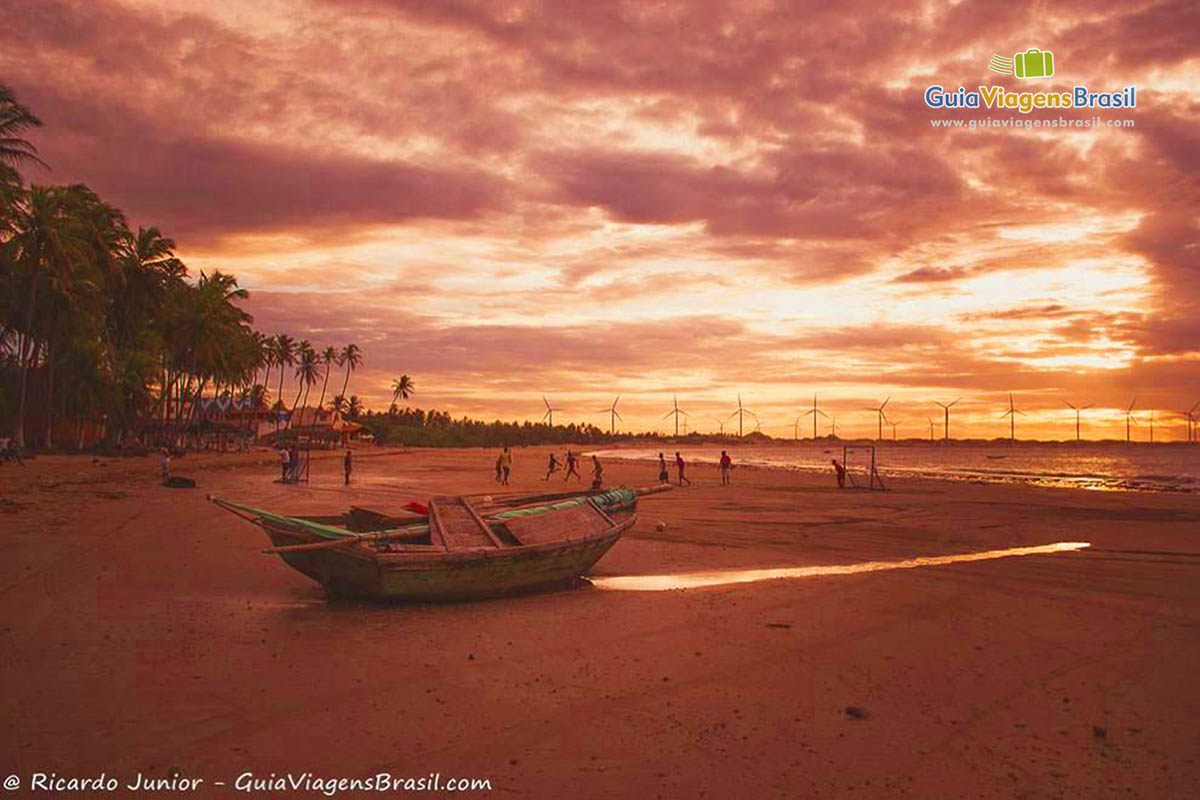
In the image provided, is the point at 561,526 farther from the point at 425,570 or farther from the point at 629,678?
the point at 629,678

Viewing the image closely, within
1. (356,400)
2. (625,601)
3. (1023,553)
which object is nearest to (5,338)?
(625,601)

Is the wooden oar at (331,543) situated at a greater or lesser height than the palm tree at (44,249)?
lesser

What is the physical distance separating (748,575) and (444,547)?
536 cm

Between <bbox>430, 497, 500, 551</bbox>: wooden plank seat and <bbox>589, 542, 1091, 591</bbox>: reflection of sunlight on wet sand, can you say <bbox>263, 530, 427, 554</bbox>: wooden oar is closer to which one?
<bbox>430, 497, 500, 551</bbox>: wooden plank seat

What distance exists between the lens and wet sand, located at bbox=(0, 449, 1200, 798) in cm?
566

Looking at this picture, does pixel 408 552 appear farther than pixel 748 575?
No

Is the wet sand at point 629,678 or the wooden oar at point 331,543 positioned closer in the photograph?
the wet sand at point 629,678

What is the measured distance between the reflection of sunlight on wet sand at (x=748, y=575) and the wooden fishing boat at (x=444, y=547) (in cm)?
75

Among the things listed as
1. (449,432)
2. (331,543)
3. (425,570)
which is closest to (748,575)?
(425,570)

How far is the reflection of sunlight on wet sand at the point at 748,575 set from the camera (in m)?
12.8

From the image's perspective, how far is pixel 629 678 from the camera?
7707 mm

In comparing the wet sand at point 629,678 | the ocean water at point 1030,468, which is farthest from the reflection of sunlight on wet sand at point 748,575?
the ocean water at point 1030,468

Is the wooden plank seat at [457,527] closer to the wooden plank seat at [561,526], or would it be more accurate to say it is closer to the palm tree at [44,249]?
the wooden plank seat at [561,526]

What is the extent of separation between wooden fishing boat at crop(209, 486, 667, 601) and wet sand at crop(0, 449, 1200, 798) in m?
0.34
